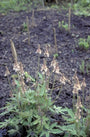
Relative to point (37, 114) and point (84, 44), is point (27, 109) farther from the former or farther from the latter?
point (84, 44)

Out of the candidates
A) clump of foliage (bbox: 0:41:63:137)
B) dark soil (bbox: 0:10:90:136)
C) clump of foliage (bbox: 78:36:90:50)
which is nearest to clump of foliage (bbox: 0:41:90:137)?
clump of foliage (bbox: 0:41:63:137)

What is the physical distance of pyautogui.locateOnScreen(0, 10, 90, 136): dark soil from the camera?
3.69 m

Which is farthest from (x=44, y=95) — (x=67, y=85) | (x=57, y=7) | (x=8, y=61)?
(x=57, y=7)

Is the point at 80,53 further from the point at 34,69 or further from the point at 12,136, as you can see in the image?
the point at 12,136

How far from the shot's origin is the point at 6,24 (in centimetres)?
646

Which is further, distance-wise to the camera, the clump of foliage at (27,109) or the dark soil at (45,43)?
the dark soil at (45,43)

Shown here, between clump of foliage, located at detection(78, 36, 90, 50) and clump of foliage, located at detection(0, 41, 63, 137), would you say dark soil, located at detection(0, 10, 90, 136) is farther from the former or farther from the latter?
clump of foliage, located at detection(0, 41, 63, 137)

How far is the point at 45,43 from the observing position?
527 cm

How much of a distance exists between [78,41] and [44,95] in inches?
123

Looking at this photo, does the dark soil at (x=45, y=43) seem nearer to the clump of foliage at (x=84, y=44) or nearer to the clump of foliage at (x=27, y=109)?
the clump of foliage at (x=84, y=44)

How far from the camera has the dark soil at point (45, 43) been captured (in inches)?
145

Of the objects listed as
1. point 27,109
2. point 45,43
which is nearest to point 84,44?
point 45,43

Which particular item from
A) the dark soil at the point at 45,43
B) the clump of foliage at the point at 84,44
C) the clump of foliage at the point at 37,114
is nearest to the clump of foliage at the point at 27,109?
the clump of foliage at the point at 37,114

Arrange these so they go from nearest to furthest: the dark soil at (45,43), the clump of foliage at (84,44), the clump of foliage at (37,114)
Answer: the clump of foliage at (37,114), the dark soil at (45,43), the clump of foliage at (84,44)
